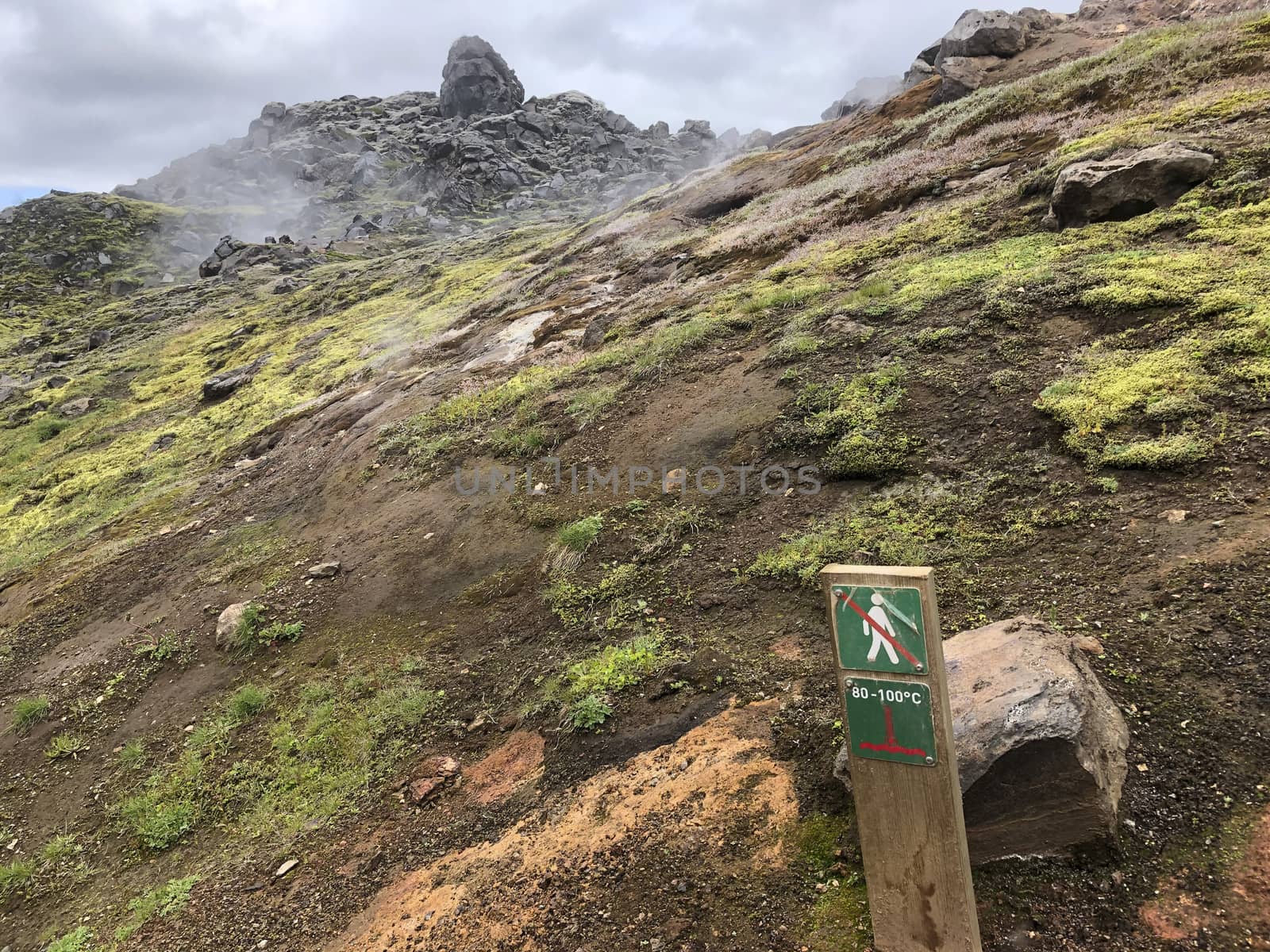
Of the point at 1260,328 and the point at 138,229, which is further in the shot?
the point at 138,229

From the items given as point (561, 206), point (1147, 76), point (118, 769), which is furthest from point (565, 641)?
point (561, 206)

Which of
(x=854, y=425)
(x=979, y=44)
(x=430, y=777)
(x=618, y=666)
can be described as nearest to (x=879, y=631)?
(x=618, y=666)

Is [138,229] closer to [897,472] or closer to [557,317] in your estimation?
[557,317]

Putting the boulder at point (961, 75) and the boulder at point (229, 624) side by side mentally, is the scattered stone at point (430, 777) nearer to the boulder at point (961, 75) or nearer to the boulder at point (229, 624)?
the boulder at point (229, 624)

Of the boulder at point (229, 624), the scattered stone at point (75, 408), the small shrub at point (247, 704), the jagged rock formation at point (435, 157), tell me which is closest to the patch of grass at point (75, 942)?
the small shrub at point (247, 704)

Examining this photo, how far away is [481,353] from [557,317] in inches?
113

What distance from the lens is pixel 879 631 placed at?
3.24 metres

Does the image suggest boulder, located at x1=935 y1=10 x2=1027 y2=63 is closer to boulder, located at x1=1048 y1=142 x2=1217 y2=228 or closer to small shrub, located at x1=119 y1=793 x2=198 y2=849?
boulder, located at x1=1048 y1=142 x2=1217 y2=228

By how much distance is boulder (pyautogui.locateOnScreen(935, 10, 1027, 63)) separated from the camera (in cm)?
2802

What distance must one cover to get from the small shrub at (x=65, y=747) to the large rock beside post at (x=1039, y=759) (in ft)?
35.9

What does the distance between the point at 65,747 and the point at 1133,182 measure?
18765mm

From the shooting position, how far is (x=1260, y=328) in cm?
719

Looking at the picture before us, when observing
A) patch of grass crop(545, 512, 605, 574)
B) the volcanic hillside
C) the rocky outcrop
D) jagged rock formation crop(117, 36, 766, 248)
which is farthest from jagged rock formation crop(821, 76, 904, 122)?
patch of grass crop(545, 512, 605, 574)

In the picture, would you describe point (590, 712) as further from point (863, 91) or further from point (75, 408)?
point (863, 91)
